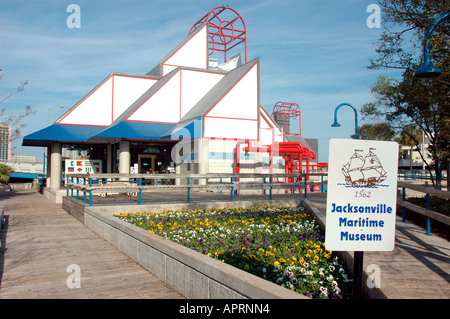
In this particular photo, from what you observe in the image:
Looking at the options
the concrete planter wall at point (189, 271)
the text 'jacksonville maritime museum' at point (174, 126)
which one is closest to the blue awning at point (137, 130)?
the text 'jacksonville maritime museum' at point (174, 126)

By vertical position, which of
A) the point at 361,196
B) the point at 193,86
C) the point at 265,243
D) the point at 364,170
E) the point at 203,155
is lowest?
the point at 265,243

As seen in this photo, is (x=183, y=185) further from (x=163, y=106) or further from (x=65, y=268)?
(x=163, y=106)

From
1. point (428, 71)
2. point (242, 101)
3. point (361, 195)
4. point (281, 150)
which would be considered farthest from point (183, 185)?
point (281, 150)

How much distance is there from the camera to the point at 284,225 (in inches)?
388

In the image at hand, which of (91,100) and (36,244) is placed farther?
(91,100)

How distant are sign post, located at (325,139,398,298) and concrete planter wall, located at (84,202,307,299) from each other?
0.76 meters

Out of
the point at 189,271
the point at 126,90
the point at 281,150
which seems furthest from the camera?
the point at 126,90

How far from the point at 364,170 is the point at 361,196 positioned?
24 centimetres

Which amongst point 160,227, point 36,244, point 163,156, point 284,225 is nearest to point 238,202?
point 284,225

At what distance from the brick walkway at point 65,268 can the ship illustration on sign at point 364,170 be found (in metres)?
3.15

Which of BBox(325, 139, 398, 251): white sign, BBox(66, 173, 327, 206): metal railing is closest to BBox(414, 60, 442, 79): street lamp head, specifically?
BBox(325, 139, 398, 251): white sign

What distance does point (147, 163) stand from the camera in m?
28.5
